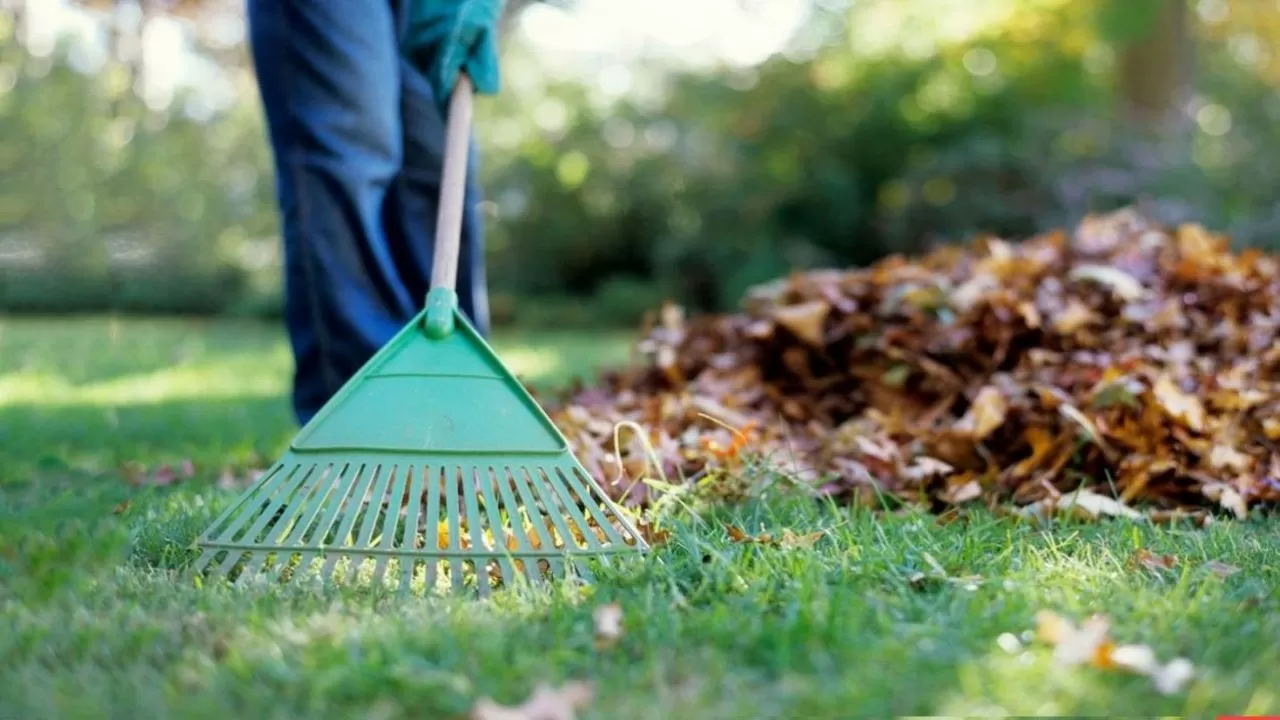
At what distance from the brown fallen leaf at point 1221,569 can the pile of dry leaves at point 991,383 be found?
0.41 meters

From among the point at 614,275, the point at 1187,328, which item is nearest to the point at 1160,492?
the point at 1187,328

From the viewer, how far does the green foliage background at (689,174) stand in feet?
27.3

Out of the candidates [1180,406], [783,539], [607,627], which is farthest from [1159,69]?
[607,627]

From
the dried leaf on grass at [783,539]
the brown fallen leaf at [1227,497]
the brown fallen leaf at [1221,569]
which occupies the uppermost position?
the dried leaf on grass at [783,539]

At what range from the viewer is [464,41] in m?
2.46

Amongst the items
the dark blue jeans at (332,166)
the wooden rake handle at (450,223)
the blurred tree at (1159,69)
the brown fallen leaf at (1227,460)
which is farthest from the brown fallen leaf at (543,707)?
the blurred tree at (1159,69)

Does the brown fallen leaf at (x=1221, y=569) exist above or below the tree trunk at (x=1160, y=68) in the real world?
below

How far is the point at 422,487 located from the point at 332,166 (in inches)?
39.4

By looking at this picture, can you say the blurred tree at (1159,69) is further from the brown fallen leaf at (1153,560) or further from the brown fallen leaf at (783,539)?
the brown fallen leaf at (783,539)

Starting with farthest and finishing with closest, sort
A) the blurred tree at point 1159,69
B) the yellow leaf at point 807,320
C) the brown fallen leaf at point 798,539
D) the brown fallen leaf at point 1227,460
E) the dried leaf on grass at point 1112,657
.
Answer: the blurred tree at point 1159,69
the yellow leaf at point 807,320
the brown fallen leaf at point 1227,460
the brown fallen leaf at point 798,539
the dried leaf on grass at point 1112,657

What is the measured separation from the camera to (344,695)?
4.12 ft

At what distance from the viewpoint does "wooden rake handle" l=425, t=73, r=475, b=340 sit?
1.99 meters

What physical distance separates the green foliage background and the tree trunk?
0.33 m

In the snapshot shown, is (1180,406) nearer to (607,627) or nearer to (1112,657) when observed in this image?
(1112,657)
